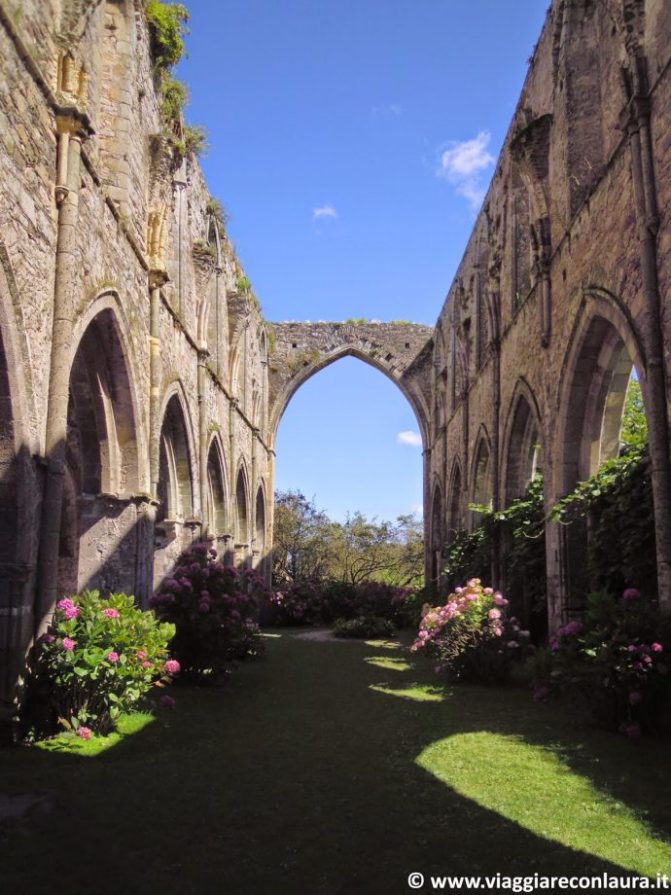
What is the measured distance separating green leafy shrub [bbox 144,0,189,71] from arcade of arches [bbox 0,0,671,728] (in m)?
0.40

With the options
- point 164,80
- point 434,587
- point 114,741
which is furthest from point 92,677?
point 434,587

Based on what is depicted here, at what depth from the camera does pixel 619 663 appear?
17.0 feet

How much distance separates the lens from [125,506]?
8594 mm

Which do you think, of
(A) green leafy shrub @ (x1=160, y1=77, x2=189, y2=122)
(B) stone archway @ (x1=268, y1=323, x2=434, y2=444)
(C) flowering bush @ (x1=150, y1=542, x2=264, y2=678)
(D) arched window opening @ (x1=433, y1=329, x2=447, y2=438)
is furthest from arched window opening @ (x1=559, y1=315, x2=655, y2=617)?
(B) stone archway @ (x1=268, y1=323, x2=434, y2=444)

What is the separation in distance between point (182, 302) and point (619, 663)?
29.6 feet

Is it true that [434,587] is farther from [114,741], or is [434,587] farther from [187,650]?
[114,741]

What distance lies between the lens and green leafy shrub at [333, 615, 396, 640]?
53.2 ft

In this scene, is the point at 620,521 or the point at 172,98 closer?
the point at 620,521

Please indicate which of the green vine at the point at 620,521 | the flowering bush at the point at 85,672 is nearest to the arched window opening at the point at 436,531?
the green vine at the point at 620,521

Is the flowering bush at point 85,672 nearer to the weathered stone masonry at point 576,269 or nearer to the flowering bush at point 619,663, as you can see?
the flowering bush at point 619,663

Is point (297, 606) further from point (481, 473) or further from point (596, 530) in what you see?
point (596, 530)

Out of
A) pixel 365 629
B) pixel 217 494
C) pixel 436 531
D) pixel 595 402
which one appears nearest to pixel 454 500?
pixel 436 531

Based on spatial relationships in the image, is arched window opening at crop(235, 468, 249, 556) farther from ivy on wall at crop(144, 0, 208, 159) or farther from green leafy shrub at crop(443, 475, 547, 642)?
ivy on wall at crop(144, 0, 208, 159)

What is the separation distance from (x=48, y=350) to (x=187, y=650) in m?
3.76
